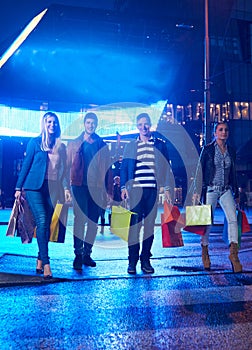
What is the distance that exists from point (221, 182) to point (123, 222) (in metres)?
1.37

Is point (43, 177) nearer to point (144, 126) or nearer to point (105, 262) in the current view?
point (144, 126)

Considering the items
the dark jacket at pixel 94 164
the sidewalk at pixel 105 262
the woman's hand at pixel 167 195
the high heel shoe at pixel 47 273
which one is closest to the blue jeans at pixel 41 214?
the high heel shoe at pixel 47 273

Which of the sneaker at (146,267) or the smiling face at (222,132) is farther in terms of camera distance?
the smiling face at (222,132)

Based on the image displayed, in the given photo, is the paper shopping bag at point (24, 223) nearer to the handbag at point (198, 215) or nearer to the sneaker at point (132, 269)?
the sneaker at point (132, 269)

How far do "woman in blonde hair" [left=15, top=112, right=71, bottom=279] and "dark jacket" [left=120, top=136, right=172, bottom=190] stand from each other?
0.84 meters

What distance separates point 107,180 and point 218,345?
3.34 meters

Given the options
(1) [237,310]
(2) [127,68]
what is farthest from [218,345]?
(2) [127,68]

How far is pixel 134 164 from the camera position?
5539mm

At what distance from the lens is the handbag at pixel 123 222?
5.38 meters

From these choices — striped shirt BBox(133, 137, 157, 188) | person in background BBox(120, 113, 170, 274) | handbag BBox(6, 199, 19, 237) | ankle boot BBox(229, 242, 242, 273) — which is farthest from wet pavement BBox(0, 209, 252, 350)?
striped shirt BBox(133, 137, 157, 188)

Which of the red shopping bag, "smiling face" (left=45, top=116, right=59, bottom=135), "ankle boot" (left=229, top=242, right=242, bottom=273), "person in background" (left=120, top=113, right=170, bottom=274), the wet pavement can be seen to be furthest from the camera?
the red shopping bag

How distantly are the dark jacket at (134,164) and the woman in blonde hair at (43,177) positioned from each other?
841 millimetres

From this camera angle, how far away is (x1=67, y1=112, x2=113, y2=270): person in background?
5.55 meters

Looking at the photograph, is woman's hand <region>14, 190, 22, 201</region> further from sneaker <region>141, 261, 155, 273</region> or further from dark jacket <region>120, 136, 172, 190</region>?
sneaker <region>141, 261, 155, 273</region>
